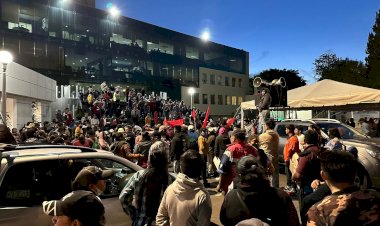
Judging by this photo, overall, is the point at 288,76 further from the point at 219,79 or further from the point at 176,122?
the point at 176,122

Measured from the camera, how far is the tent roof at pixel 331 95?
45.0 ft

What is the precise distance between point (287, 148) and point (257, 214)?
228 inches

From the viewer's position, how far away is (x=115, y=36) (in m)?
45.5

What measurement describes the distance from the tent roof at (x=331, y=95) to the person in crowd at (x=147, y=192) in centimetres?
1184

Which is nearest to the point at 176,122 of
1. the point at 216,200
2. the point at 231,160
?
the point at 216,200

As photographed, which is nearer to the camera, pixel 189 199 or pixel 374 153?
pixel 189 199

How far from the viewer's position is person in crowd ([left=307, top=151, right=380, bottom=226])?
7.40 ft

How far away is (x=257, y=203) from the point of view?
113 inches

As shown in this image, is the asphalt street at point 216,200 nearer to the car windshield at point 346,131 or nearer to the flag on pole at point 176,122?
the car windshield at point 346,131

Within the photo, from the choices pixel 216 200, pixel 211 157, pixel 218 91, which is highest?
pixel 218 91

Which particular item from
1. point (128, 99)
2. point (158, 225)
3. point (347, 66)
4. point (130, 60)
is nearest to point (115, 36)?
point (130, 60)

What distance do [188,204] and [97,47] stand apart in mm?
42125

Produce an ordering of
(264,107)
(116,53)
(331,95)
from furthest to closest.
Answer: (116,53), (331,95), (264,107)

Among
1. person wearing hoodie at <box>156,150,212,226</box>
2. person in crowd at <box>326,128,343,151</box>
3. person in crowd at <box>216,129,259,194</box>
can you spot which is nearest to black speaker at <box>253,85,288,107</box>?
person in crowd at <box>326,128,343,151</box>
